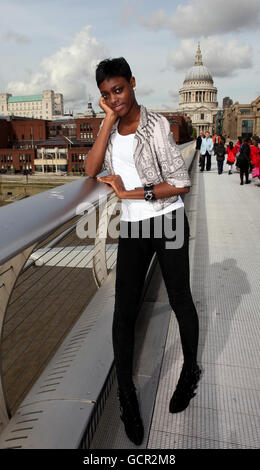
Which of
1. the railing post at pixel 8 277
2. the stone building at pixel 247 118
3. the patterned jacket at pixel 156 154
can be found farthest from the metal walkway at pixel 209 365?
the stone building at pixel 247 118

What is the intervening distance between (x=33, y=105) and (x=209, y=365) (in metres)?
177

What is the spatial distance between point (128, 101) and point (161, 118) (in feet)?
0.45

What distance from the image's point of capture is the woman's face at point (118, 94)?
4.69ft

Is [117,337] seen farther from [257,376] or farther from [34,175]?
[34,175]

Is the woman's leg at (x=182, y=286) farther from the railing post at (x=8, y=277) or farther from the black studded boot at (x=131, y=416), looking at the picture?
the railing post at (x=8, y=277)

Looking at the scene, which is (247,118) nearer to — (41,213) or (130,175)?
(130,175)

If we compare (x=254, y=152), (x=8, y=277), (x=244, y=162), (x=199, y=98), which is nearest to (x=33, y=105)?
(x=199, y=98)

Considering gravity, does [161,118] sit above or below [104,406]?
above

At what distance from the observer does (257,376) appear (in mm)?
1925

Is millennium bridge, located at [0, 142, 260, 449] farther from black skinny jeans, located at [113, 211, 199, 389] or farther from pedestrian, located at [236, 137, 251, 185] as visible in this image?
pedestrian, located at [236, 137, 251, 185]

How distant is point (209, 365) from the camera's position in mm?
2016

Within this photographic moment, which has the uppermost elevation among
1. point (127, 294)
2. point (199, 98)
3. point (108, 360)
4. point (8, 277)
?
point (199, 98)

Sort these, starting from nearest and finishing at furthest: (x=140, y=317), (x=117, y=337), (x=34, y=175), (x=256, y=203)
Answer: (x=117, y=337)
(x=140, y=317)
(x=256, y=203)
(x=34, y=175)
